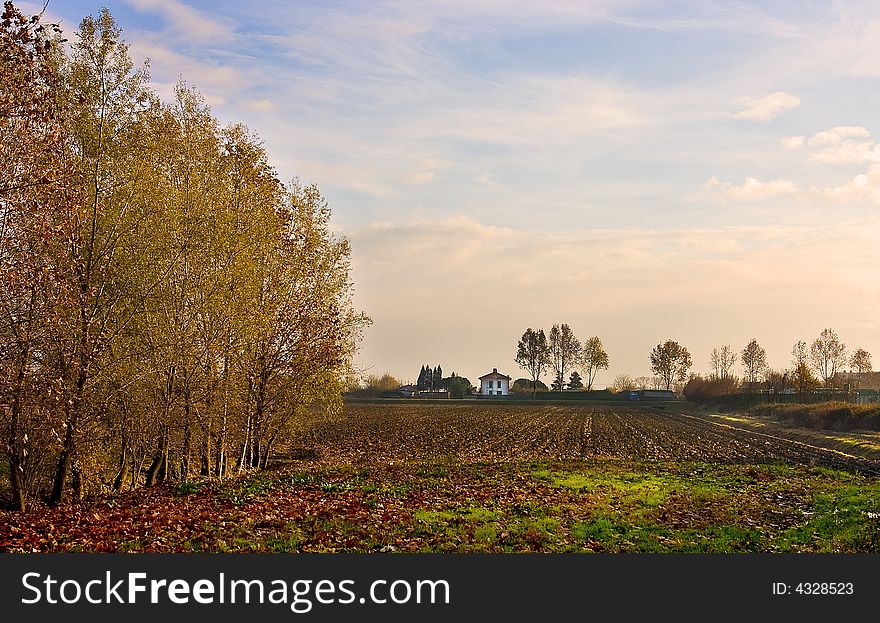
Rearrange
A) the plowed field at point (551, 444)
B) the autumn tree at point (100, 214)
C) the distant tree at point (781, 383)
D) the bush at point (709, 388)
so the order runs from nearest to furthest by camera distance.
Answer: the autumn tree at point (100, 214) < the plowed field at point (551, 444) < the distant tree at point (781, 383) < the bush at point (709, 388)

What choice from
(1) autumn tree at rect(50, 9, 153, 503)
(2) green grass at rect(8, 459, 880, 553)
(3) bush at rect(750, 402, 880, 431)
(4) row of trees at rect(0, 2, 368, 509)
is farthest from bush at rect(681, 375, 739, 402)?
(1) autumn tree at rect(50, 9, 153, 503)

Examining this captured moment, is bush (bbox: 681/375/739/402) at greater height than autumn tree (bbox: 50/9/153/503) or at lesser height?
lesser

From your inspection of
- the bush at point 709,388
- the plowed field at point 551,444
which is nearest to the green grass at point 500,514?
the plowed field at point 551,444

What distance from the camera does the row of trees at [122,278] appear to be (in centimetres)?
1702

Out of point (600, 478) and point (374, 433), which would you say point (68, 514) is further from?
point (374, 433)

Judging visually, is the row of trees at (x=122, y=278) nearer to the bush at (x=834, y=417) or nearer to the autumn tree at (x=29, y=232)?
the autumn tree at (x=29, y=232)

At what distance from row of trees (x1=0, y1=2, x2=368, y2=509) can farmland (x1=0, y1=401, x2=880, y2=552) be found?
2.28 m

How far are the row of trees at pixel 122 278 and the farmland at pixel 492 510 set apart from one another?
2.28m

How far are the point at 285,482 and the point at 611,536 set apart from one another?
12928mm

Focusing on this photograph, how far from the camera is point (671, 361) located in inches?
7451

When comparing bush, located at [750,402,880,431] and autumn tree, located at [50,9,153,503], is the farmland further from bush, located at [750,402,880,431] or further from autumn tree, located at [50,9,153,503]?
bush, located at [750,402,880,431]

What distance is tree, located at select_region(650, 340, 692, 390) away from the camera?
18850cm

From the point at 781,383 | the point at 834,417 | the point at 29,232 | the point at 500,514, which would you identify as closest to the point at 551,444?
the point at 834,417

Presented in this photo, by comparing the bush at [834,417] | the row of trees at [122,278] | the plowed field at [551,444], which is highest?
the row of trees at [122,278]
